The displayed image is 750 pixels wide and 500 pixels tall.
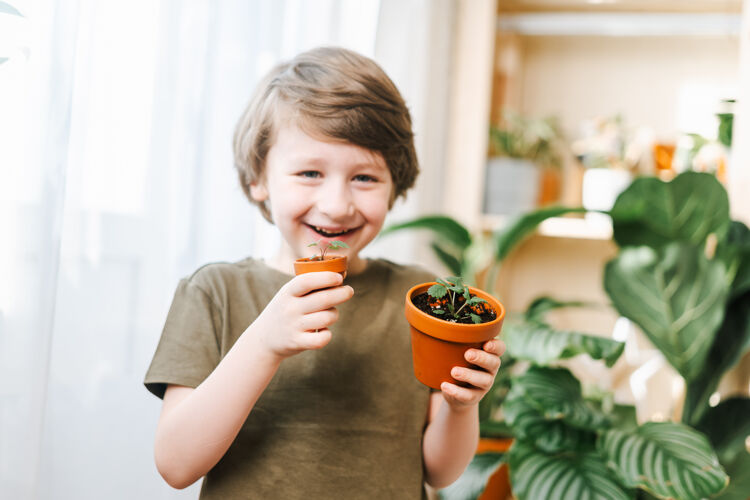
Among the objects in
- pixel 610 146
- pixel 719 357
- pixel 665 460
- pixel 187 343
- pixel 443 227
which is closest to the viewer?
pixel 187 343

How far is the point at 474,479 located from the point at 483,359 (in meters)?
0.80

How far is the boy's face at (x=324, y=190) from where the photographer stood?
0.69m

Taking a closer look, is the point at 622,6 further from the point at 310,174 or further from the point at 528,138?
the point at 310,174

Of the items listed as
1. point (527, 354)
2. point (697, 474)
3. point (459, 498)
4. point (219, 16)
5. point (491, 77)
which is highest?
point (491, 77)

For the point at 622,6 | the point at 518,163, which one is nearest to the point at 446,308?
the point at 518,163

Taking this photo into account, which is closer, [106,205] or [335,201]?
[335,201]

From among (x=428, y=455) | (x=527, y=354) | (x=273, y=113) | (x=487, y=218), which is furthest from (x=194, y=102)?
(x=487, y=218)

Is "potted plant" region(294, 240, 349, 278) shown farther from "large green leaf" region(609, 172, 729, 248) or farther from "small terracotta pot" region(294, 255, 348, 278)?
"large green leaf" region(609, 172, 729, 248)

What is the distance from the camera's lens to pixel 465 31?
1946mm

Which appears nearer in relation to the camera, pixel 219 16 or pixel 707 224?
pixel 219 16

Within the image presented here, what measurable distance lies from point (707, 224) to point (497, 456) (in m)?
0.71

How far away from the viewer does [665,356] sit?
1.34 m

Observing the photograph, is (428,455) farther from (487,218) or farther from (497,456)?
(487,218)

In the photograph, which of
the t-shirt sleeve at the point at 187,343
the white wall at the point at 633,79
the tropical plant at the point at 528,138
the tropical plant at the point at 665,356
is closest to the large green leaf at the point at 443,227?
the tropical plant at the point at 665,356
